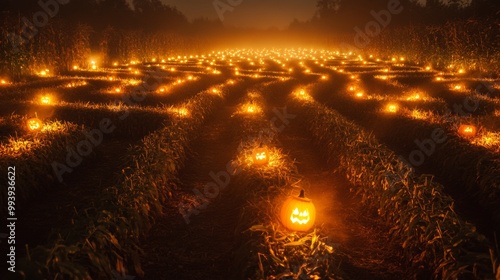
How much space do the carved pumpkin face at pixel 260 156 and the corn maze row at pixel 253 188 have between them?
0.03 metres

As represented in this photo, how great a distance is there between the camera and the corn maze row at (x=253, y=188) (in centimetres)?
502

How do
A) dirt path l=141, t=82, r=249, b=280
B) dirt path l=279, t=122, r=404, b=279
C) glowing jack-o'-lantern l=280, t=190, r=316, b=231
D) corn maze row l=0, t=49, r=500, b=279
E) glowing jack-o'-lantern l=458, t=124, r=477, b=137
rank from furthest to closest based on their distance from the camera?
glowing jack-o'-lantern l=458, t=124, r=477, b=137 < dirt path l=279, t=122, r=404, b=279 < dirt path l=141, t=82, r=249, b=280 < glowing jack-o'-lantern l=280, t=190, r=316, b=231 < corn maze row l=0, t=49, r=500, b=279

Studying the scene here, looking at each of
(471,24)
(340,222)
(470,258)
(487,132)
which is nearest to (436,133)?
(487,132)

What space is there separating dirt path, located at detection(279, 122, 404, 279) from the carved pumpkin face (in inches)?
47.2

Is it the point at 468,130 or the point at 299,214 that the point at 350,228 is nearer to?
the point at 299,214

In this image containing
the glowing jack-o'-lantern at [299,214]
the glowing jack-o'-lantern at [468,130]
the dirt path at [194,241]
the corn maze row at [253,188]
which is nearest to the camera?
the corn maze row at [253,188]

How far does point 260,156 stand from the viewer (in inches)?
348

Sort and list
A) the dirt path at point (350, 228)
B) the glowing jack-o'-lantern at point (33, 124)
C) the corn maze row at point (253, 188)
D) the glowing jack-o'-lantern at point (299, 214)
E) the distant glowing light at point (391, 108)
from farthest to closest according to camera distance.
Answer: the distant glowing light at point (391, 108) < the glowing jack-o'-lantern at point (33, 124) < the dirt path at point (350, 228) < the glowing jack-o'-lantern at point (299, 214) < the corn maze row at point (253, 188)

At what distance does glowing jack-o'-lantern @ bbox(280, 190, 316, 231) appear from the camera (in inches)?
234

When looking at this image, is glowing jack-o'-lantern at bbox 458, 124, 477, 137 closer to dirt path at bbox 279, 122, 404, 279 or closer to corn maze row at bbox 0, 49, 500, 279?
corn maze row at bbox 0, 49, 500, 279

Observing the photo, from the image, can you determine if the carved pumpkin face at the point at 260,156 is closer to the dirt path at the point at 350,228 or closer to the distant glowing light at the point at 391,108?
the dirt path at the point at 350,228

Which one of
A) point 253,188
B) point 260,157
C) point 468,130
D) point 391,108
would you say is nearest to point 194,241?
point 253,188

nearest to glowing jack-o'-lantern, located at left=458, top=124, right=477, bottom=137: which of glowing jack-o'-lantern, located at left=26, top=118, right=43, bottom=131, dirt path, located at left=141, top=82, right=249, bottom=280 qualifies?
dirt path, located at left=141, top=82, right=249, bottom=280

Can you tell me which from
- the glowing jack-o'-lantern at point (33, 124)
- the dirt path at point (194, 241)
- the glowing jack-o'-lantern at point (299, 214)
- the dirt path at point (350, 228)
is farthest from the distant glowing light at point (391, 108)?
the glowing jack-o'-lantern at point (33, 124)
